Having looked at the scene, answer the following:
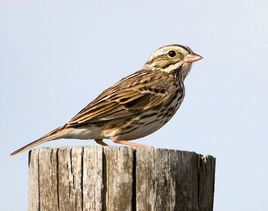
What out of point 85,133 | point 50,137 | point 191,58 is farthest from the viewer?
point 191,58

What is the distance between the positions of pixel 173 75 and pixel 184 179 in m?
4.36

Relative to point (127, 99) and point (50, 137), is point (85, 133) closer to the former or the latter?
point (50, 137)

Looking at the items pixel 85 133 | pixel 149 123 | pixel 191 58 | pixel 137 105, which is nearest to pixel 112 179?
pixel 85 133

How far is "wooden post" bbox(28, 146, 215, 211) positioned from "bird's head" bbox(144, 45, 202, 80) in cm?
439

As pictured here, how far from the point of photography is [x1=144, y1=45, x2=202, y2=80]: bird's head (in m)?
9.66

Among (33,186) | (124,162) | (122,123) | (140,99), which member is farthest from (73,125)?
(124,162)

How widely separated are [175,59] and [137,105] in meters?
1.84

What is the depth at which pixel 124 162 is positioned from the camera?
5078 millimetres

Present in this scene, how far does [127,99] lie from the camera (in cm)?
835

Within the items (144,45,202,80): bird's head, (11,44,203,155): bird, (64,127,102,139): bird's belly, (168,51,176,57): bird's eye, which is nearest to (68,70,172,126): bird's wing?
(11,44,203,155): bird

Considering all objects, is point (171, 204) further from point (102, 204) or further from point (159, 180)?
point (102, 204)

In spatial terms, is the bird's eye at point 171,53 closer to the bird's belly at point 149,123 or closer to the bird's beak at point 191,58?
the bird's beak at point 191,58

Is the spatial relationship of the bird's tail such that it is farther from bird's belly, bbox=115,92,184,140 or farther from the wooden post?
the wooden post

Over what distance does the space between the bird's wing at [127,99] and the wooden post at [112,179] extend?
234 cm
